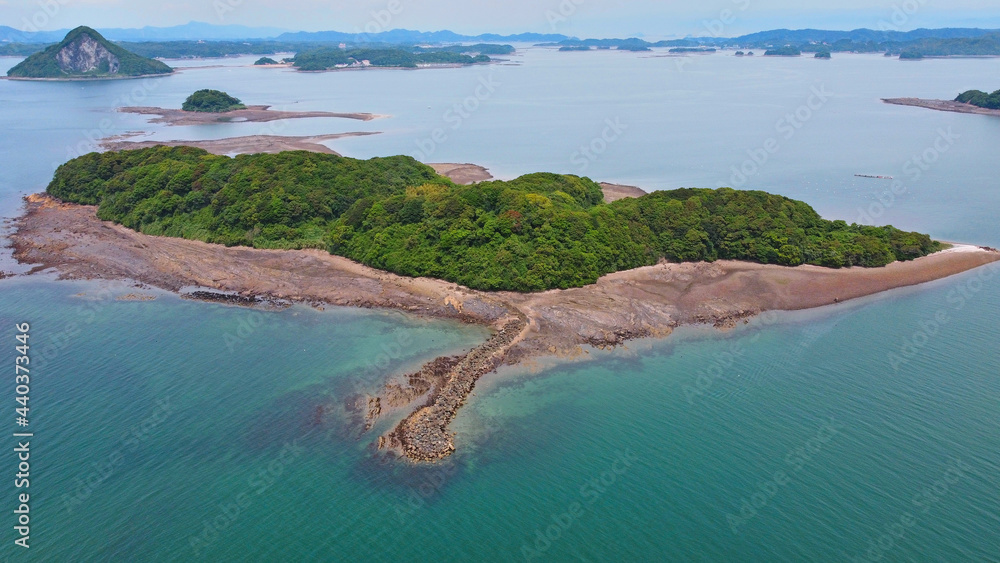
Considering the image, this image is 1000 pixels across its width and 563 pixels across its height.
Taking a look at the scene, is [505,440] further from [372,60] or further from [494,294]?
[372,60]

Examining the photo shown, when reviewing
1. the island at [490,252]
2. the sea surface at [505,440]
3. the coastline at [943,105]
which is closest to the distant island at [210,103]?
the island at [490,252]

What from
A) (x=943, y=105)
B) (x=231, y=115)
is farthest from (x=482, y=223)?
(x=943, y=105)

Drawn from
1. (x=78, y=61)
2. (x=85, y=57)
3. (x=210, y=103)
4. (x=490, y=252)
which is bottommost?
(x=490, y=252)

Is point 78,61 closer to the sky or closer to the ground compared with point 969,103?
closer to the sky

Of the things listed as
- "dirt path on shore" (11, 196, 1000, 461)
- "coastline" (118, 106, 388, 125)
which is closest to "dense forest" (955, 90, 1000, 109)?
Answer: "dirt path on shore" (11, 196, 1000, 461)

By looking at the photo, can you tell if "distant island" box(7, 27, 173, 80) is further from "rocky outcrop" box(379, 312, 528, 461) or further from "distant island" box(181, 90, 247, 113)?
"rocky outcrop" box(379, 312, 528, 461)

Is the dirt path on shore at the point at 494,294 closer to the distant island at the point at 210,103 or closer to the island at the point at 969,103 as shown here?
the distant island at the point at 210,103
